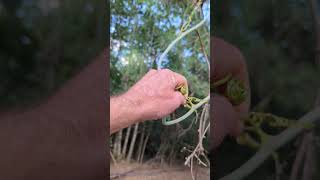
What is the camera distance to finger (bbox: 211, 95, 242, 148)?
3799 millimetres

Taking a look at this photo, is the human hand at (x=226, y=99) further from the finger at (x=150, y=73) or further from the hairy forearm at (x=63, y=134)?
the hairy forearm at (x=63, y=134)

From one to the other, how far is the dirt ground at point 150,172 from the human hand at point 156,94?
14.1 inches

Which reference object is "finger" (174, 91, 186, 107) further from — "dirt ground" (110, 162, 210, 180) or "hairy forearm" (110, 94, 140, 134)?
"dirt ground" (110, 162, 210, 180)

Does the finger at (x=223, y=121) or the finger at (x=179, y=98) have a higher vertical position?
the finger at (x=179, y=98)

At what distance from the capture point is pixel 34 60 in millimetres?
3477

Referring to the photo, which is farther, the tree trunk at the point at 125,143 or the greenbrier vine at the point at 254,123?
the greenbrier vine at the point at 254,123

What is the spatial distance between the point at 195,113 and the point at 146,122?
0.37 metres

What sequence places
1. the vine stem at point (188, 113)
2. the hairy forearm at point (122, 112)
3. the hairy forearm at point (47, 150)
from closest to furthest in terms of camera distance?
1. the hairy forearm at point (47, 150)
2. the hairy forearm at point (122, 112)
3. the vine stem at point (188, 113)

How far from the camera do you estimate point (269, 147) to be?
382cm

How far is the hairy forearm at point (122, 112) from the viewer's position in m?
3.62

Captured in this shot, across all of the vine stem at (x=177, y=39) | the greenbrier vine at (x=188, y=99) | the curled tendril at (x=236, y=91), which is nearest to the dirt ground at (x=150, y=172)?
the greenbrier vine at (x=188, y=99)

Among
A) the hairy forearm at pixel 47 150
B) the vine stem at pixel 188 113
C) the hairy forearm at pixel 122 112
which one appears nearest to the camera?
the hairy forearm at pixel 47 150

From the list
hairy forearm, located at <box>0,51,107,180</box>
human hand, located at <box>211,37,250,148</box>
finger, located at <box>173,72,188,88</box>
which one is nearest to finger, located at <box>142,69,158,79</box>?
finger, located at <box>173,72,188,88</box>

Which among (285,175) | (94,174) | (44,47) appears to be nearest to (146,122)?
(94,174)
